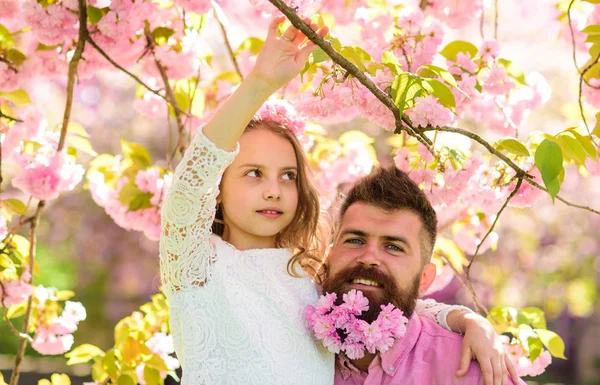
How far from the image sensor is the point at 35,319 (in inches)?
118

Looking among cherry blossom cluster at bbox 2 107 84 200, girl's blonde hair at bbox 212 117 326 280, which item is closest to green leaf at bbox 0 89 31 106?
cherry blossom cluster at bbox 2 107 84 200

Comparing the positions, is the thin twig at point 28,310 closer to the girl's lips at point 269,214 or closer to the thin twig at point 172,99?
the thin twig at point 172,99

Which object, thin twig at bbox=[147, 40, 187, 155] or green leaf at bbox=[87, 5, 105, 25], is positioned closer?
green leaf at bbox=[87, 5, 105, 25]

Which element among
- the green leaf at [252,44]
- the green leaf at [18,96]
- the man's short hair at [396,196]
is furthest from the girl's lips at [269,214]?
the green leaf at [18,96]

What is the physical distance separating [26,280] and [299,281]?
1167mm

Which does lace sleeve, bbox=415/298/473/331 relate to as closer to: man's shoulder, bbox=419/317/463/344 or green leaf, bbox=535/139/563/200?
man's shoulder, bbox=419/317/463/344

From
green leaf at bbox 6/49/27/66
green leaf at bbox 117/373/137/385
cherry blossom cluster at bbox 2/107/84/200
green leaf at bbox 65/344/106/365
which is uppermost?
green leaf at bbox 6/49/27/66

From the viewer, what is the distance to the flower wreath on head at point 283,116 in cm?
219

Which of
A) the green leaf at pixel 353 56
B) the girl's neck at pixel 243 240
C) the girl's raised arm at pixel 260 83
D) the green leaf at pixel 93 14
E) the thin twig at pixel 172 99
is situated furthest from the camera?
the thin twig at pixel 172 99

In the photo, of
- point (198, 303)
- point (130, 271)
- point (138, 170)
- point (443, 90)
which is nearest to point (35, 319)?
point (138, 170)

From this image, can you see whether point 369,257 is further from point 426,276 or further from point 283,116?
point 283,116

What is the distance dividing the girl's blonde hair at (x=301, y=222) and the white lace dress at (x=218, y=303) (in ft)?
0.38

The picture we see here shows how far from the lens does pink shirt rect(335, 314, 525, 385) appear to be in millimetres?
2043

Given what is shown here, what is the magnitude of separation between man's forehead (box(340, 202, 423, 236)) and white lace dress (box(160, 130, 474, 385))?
319mm
